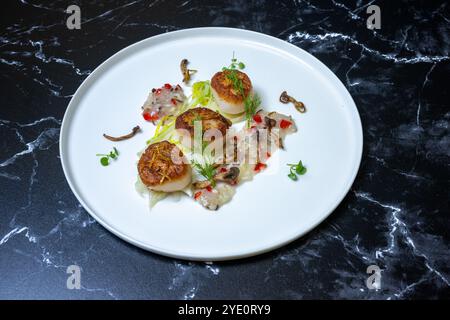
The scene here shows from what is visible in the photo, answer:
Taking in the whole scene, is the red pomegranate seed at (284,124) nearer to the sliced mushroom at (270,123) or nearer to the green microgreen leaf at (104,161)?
the sliced mushroom at (270,123)

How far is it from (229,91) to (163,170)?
697mm

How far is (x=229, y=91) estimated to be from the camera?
303cm

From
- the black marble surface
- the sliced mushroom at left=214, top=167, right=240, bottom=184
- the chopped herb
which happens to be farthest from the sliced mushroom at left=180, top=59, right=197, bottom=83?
the sliced mushroom at left=214, top=167, right=240, bottom=184

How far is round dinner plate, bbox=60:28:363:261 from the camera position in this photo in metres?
2.66

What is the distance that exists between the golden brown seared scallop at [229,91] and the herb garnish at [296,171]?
512 mm

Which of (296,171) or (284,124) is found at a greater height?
(284,124)

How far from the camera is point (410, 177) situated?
118 inches

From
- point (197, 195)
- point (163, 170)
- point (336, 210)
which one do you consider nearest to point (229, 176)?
point (197, 195)

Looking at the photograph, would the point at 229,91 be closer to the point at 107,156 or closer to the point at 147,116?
the point at 147,116

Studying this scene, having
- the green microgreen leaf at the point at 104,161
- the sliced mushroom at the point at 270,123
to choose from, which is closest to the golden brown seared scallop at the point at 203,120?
the sliced mushroom at the point at 270,123

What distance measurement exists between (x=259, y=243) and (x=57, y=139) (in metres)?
1.52

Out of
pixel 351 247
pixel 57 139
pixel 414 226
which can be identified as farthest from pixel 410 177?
pixel 57 139

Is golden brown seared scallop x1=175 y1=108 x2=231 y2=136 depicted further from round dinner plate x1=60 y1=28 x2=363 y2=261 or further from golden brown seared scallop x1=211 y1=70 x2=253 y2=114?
round dinner plate x1=60 y1=28 x2=363 y2=261

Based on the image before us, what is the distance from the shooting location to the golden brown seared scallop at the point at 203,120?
2910 millimetres
